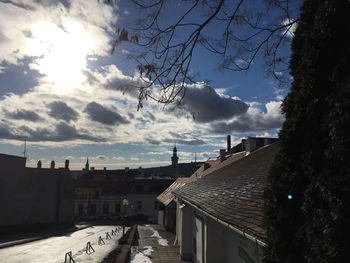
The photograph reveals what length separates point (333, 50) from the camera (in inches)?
209

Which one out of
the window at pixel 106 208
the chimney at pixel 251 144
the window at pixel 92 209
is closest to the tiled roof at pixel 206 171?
the chimney at pixel 251 144

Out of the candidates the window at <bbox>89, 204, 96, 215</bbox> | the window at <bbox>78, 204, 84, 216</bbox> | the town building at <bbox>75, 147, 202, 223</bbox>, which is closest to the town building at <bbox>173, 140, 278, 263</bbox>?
the town building at <bbox>75, 147, 202, 223</bbox>

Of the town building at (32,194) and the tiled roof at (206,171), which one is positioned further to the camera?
the town building at (32,194)

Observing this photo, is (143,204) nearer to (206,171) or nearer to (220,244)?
(206,171)

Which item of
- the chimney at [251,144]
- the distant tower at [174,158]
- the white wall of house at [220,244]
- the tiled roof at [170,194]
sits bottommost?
the white wall of house at [220,244]

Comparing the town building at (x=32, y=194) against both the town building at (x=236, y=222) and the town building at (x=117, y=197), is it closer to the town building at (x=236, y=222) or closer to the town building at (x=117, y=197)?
the town building at (x=117, y=197)

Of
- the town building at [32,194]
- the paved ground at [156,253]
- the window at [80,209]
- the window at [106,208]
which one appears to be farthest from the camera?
the window at [80,209]

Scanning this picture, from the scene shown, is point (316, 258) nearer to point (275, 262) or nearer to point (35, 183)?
point (275, 262)

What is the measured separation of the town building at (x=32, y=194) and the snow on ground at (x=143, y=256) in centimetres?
3346

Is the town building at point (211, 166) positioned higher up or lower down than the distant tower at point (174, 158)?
lower down

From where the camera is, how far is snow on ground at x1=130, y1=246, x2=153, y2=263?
941 inches

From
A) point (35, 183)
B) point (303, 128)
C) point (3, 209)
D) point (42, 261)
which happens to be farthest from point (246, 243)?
point (35, 183)

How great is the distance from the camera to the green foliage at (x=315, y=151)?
450cm

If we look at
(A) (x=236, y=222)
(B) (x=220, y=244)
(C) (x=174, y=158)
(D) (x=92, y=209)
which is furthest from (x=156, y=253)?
→ (C) (x=174, y=158)
